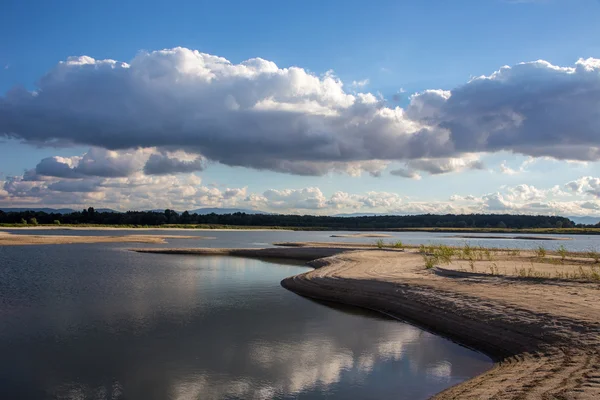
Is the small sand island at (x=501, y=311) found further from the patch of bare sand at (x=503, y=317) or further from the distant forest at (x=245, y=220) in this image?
the distant forest at (x=245, y=220)

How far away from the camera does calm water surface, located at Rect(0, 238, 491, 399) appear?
12.3 metres

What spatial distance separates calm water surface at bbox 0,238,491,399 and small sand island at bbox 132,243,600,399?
961 millimetres

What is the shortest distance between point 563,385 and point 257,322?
12.0 meters

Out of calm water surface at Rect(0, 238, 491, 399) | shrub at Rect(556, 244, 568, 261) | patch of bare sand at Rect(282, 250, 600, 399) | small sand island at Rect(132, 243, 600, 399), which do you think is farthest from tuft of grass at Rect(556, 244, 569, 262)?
calm water surface at Rect(0, 238, 491, 399)

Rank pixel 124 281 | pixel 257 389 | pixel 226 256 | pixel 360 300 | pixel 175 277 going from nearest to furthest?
1. pixel 257 389
2. pixel 360 300
3. pixel 124 281
4. pixel 175 277
5. pixel 226 256

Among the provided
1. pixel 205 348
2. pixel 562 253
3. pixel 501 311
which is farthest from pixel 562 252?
pixel 205 348

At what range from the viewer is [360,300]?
24.1 meters

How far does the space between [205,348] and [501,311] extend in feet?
32.5

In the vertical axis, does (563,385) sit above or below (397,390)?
above

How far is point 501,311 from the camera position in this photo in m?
17.2

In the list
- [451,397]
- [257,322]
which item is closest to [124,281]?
[257,322]

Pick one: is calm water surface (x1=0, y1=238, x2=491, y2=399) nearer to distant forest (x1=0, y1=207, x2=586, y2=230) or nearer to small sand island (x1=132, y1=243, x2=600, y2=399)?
small sand island (x1=132, y1=243, x2=600, y2=399)

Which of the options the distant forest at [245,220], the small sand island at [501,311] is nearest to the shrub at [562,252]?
the small sand island at [501,311]

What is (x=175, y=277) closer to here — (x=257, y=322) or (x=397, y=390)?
(x=257, y=322)
